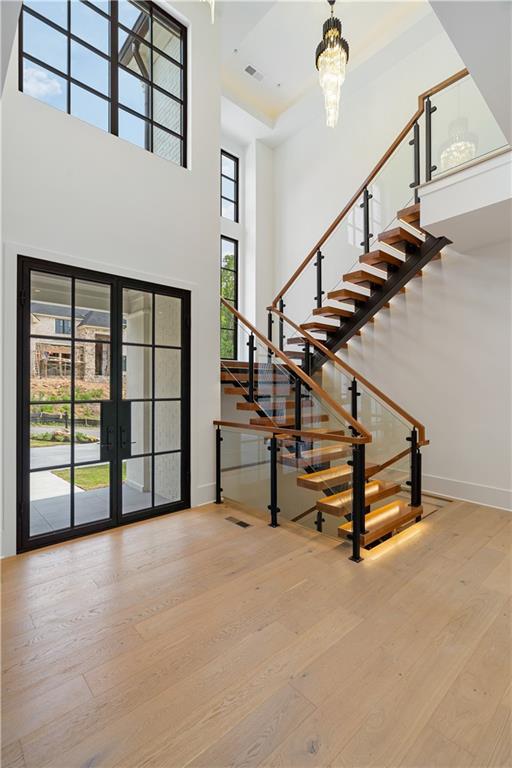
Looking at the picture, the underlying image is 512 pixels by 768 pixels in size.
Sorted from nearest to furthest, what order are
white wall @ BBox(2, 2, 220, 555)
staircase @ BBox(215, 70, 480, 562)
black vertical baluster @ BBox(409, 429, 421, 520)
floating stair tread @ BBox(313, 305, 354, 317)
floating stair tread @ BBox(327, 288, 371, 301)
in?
white wall @ BBox(2, 2, 220, 555), staircase @ BBox(215, 70, 480, 562), black vertical baluster @ BBox(409, 429, 421, 520), floating stair tread @ BBox(327, 288, 371, 301), floating stair tread @ BBox(313, 305, 354, 317)

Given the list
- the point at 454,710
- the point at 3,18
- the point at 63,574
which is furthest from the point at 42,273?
the point at 454,710

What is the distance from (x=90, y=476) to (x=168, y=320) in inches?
72.1

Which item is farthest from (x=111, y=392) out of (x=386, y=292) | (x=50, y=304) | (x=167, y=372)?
(x=386, y=292)

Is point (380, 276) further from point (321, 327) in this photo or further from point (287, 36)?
point (287, 36)

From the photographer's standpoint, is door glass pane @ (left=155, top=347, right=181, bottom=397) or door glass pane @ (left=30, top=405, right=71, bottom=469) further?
door glass pane @ (left=155, top=347, right=181, bottom=397)

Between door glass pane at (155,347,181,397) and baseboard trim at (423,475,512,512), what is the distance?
345 cm

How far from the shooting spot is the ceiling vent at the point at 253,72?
6.28 metres

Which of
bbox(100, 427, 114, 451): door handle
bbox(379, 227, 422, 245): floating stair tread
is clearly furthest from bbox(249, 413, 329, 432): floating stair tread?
bbox(379, 227, 422, 245): floating stair tread

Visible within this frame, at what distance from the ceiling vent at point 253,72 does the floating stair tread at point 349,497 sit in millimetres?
6782

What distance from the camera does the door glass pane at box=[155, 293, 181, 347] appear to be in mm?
4195

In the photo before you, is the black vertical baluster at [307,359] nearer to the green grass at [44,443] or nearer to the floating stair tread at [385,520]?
the floating stair tread at [385,520]

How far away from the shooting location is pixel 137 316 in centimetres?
401

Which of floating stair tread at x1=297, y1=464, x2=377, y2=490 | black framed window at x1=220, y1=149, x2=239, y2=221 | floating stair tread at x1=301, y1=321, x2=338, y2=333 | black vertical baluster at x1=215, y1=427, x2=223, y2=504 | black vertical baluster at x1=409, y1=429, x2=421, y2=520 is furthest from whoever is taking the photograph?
black framed window at x1=220, y1=149, x2=239, y2=221

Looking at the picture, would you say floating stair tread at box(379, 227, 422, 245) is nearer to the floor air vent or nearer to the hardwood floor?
the hardwood floor
